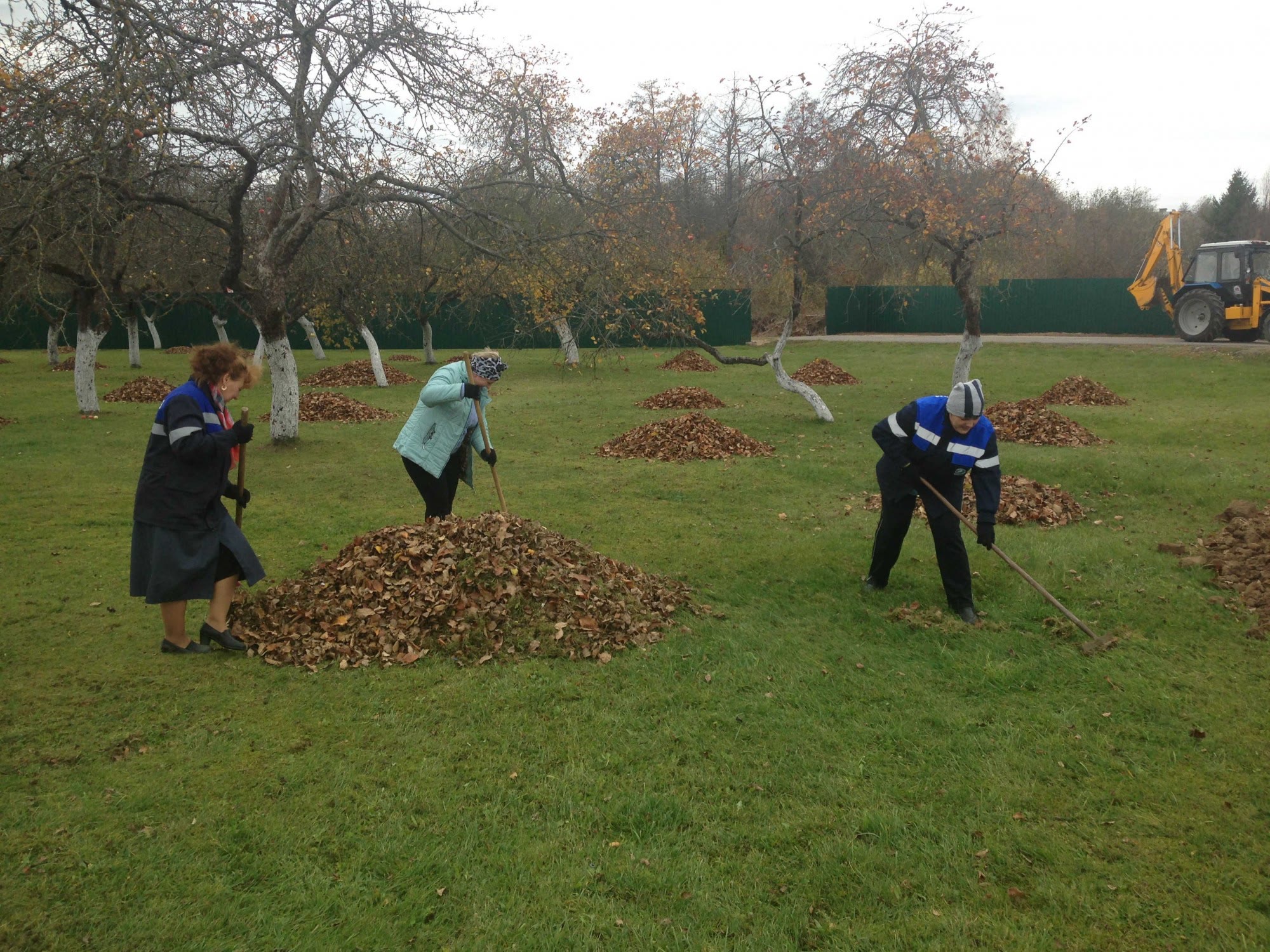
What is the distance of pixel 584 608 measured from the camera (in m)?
5.55

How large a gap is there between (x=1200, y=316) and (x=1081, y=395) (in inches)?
504

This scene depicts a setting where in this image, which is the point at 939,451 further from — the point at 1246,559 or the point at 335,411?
the point at 335,411

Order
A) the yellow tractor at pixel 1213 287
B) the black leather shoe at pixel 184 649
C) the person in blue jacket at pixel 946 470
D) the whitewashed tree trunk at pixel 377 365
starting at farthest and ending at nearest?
1. the yellow tractor at pixel 1213 287
2. the whitewashed tree trunk at pixel 377 365
3. the person in blue jacket at pixel 946 470
4. the black leather shoe at pixel 184 649

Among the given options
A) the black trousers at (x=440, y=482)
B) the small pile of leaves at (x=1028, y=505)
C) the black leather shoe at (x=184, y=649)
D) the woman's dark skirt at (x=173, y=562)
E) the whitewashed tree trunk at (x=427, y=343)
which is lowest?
the black leather shoe at (x=184, y=649)

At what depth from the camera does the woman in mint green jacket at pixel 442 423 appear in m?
6.04

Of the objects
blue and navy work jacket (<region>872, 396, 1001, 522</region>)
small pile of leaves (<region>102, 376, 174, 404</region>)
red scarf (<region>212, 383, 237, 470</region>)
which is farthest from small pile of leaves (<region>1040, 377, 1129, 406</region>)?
small pile of leaves (<region>102, 376, 174, 404</region>)

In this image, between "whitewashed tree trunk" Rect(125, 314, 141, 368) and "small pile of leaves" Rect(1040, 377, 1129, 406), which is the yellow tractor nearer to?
"small pile of leaves" Rect(1040, 377, 1129, 406)

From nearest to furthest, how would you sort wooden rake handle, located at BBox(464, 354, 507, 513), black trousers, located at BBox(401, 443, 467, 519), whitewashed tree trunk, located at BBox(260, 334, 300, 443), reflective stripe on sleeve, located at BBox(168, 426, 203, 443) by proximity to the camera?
1. reflective stripe on sleeve, located at BBox(168, 426, 203, 443)
2. wooden rake handle, located at BBox(464, 354, 507, 513)
3. black trousers, located at BBox(401, 443, 467, 519)
4. whitewashed tree trunk, located at BBox(260, 334, 300, 443)

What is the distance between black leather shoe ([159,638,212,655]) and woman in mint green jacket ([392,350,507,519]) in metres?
1.68

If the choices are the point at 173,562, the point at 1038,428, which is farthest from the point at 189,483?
the point at 1038,428

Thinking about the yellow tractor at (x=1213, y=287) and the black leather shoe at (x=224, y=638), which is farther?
the yellow tractor at (x=1213, y=287)

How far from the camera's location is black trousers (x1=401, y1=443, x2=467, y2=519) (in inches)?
248

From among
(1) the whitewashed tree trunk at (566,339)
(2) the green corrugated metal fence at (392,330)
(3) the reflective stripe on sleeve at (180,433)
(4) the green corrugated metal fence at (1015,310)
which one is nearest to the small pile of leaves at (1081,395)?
(1) the whitewashed tree trunk at (566,339)

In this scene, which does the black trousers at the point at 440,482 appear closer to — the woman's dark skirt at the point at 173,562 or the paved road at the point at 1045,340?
the woman's dark skirt at the point at 173,562
